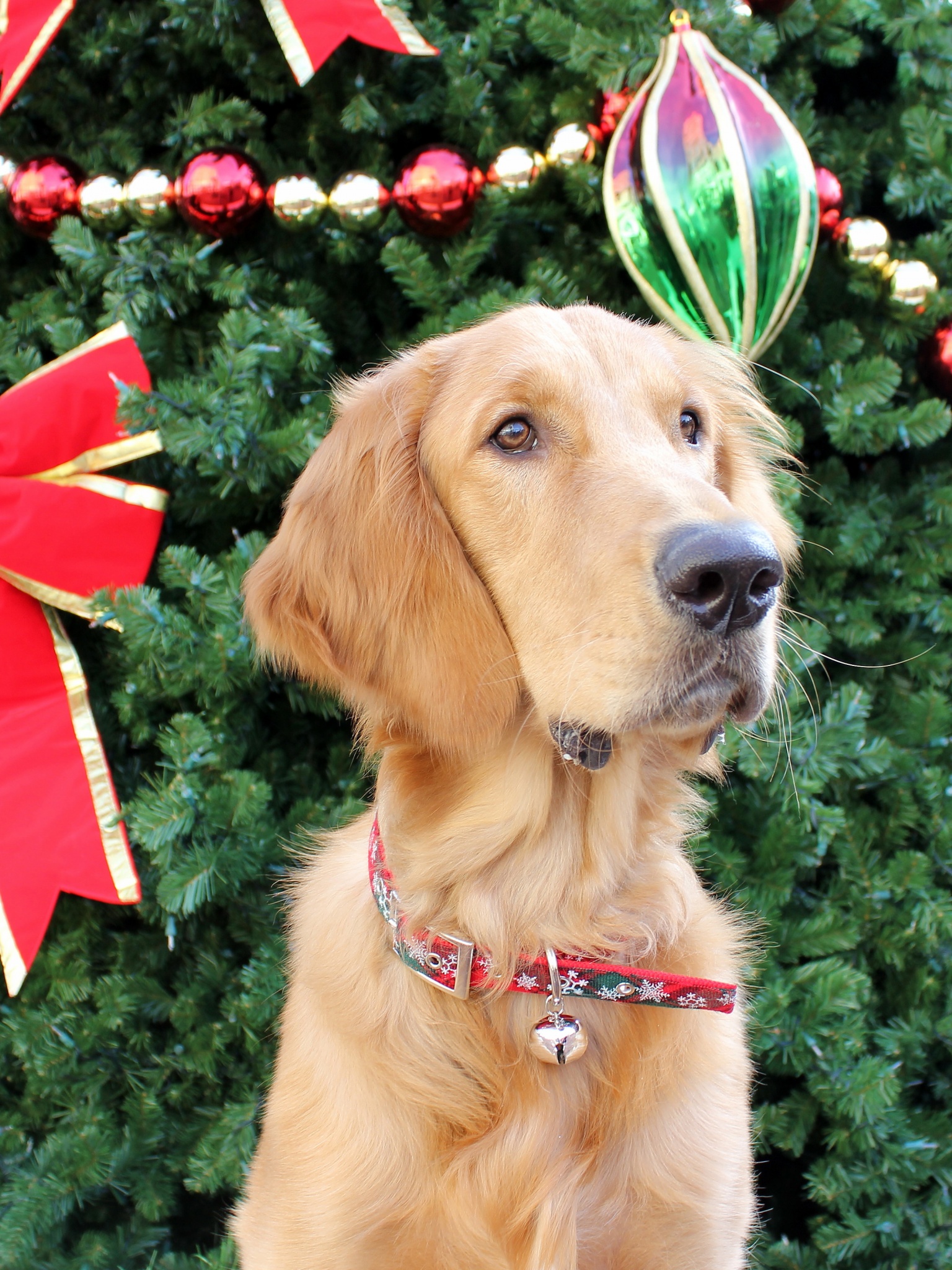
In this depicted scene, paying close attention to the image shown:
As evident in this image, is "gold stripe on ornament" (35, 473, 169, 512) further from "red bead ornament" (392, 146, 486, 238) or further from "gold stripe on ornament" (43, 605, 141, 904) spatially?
"red bead ornament" (392, 146, 486, 238)

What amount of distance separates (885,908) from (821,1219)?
0.78 m

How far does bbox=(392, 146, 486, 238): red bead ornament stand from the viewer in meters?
2.14

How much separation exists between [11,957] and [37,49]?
206 centimetres

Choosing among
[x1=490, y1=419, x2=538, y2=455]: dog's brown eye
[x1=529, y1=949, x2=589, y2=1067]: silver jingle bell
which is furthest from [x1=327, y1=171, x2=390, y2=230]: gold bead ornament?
[x1=529, y1=949, x2=589, y2=1067]: silver jingle bell

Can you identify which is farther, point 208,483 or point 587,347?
point 208,483

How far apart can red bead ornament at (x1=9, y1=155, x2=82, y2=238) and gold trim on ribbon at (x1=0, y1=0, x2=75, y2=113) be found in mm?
160

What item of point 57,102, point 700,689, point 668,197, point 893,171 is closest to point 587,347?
point 668,197

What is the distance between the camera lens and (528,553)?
5.09 ft

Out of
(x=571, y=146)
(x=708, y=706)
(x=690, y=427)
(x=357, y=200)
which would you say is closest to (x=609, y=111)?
(x=571, y=146)

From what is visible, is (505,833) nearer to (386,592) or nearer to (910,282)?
(386,592)

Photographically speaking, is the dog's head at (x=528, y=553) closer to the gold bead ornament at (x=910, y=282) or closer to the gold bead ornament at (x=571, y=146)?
the gold bead ornament at (x=571, y=146)

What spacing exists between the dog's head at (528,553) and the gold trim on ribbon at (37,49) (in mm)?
1100

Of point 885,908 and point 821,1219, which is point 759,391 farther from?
point 821,1219

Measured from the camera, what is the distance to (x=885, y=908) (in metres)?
2.36
